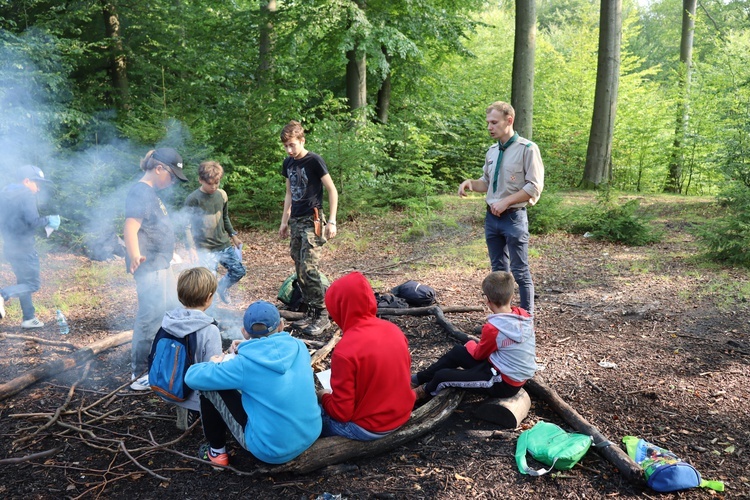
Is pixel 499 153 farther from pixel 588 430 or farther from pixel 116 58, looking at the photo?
pixel 116 58

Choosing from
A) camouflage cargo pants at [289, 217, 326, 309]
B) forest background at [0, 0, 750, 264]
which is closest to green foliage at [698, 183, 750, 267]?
forest background at [0, 0, 750, 264]

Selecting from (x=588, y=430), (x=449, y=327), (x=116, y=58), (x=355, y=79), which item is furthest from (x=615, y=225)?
(x=116, y=58)

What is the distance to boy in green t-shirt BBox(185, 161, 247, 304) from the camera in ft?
18.2

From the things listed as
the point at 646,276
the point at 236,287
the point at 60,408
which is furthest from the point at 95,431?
the point at 646,276

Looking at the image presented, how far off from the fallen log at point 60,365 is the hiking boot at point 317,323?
188 centimetres

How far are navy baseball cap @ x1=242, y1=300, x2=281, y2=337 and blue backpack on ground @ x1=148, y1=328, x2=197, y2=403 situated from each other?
18.5 inches

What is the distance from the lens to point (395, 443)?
340 cm

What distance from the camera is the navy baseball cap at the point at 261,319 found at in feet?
10.2

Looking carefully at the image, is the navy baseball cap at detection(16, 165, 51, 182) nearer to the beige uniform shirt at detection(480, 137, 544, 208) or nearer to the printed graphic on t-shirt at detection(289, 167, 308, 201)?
the printed graphic on t-shirt at detection(289, 167, 308, 201)

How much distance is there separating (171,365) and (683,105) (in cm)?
1739

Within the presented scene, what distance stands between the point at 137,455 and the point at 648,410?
3647 millimetres

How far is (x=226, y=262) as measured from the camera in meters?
5.97

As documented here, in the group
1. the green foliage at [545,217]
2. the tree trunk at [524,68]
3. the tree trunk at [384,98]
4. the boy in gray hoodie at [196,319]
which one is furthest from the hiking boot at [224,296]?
the tree trunk at [384,98]

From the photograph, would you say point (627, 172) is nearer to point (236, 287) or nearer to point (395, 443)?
point (236, 287)
